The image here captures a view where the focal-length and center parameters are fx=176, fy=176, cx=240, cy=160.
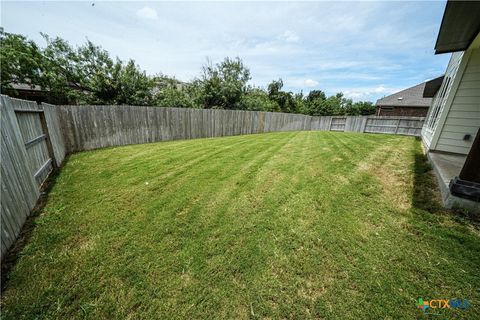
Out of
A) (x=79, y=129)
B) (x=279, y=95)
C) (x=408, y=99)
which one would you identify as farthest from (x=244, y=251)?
(x=279, y=95)

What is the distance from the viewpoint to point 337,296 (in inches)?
63.1

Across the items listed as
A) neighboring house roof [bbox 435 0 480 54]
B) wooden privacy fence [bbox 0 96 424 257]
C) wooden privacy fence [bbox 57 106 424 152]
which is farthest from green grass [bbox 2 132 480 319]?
wooden privacy fence [bbox 57 106 424 152]

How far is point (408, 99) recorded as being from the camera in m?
18.7

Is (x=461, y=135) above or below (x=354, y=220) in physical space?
above

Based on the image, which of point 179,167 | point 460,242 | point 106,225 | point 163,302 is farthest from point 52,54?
point 460,242

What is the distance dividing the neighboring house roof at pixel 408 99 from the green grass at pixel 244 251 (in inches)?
817

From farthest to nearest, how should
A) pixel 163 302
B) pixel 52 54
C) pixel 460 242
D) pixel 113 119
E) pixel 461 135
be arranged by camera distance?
pixel 52 54, pixel 113 119, pixel 461 135, pixel 460 242, pixel 163 302

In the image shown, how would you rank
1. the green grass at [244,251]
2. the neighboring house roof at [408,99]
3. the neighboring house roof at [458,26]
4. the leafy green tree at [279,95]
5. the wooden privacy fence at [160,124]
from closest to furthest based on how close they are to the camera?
the green grass at [244,251], the neighboring house roof at [458,26], the wooden privacy fence at [160,124], the neighboring house roof at [408,99], the leafy green tree at [279,95]

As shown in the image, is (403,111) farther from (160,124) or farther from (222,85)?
(160,124)

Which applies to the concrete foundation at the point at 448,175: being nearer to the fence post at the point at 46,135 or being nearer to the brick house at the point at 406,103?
the fence post at the point at 46,135

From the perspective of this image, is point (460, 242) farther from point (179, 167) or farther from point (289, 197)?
point (179, 167)

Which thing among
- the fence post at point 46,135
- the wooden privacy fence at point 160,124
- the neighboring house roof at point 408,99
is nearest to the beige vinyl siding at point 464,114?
the wooden privacy fence at point 160,124

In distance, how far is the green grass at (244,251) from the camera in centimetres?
155

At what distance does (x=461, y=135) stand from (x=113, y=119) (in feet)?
36.9
